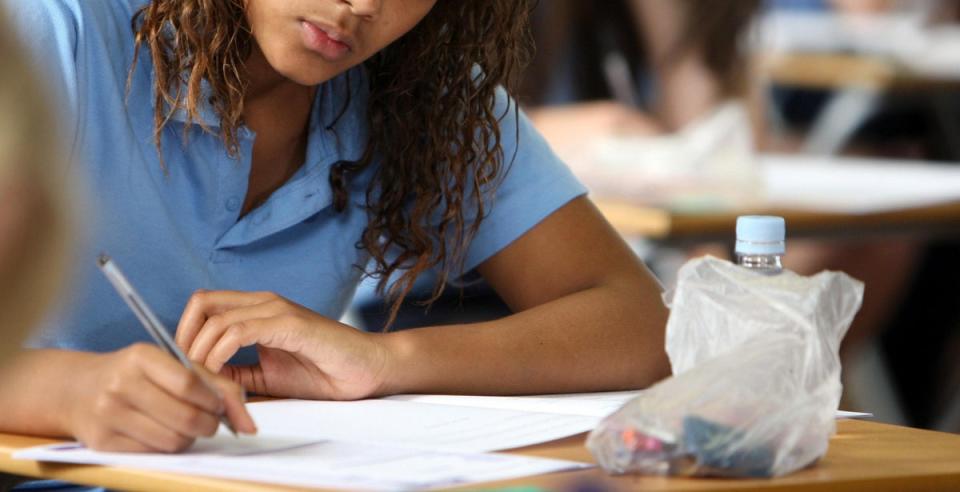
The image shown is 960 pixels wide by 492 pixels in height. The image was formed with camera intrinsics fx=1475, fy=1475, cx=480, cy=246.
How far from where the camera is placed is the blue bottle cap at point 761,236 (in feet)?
3.54

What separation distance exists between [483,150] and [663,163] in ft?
4.42

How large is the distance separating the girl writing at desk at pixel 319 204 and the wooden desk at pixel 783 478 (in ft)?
0.16

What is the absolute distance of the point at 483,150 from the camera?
1.51 m

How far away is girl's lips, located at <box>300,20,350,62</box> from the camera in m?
1.31

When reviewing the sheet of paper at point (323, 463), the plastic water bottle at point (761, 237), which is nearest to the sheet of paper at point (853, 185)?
the plastic water bottle at point (761, 237)

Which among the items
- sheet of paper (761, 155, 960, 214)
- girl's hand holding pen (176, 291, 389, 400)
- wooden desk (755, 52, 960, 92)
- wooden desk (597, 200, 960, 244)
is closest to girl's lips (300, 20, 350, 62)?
girl's hand holding pen (176, 291, 389, 400)

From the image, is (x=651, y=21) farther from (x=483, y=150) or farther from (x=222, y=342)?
(x=222, y=342)

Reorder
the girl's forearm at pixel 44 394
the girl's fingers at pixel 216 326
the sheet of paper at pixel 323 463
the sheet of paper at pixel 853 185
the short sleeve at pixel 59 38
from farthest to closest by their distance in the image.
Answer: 1. the sheet of paper at pixel 853 185
2. the short sleeve at pixel 59 38
3. the girl's fingers at pixel 216 326
4. the girl's forearm at pixel 44 394
5. the sheet of paper at pixel 323 463

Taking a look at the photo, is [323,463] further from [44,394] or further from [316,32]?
[316,32]

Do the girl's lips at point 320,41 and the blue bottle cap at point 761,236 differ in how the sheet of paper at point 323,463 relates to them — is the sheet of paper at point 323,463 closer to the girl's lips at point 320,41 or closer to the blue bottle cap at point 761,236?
the blue bottle cap at point 761,236

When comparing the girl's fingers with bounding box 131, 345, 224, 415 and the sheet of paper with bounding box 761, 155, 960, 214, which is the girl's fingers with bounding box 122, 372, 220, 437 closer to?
the girl's fingers with bounding box 131, 345, 224, 415

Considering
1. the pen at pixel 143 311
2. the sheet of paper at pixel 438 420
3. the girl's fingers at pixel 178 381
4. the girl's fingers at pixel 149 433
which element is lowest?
the sheet of paper at pixel 438 420

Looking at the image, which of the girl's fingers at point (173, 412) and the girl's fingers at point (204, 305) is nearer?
the girl's fingers at point (173, 412)

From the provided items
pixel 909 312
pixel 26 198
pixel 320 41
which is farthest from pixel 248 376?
pixel 909 312
